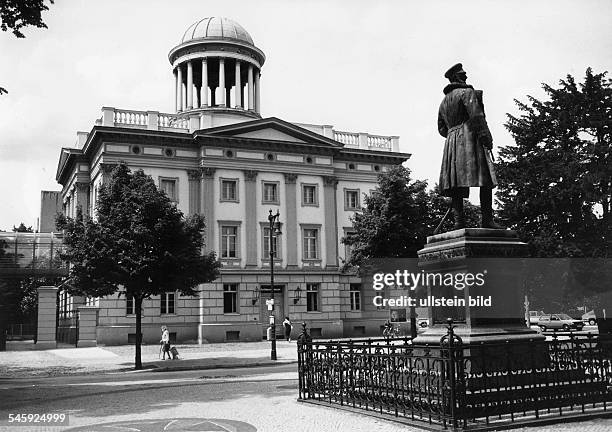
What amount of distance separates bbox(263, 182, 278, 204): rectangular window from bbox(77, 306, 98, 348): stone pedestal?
42.0 feet

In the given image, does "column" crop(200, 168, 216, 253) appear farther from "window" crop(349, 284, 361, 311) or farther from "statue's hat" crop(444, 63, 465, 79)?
"statue's hat" crop(444, 63, 465, 79)

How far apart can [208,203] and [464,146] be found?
3168 cm

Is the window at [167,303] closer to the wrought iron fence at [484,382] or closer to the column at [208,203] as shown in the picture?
the column at [208,203]

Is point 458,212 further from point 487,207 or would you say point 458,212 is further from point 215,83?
point 215,83

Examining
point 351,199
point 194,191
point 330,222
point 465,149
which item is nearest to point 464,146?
point 465,149

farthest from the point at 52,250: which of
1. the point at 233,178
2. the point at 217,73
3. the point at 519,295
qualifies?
the point at 519,295

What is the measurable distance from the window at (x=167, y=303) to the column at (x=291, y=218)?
7.91 metres

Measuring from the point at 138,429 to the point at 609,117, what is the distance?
84.6 ft

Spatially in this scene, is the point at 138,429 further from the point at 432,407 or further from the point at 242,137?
the point at 242,137

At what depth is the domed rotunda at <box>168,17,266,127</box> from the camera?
47188 millimetres

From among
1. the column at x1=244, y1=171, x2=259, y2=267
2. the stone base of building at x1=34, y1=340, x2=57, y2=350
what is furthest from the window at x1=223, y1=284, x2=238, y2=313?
the stone base of building at x1=34, y1=340, x2=57, y2=350

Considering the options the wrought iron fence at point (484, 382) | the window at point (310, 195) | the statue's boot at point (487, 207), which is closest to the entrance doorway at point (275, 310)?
the window at point (310, 195)

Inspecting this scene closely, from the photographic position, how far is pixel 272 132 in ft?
143

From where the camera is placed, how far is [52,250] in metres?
40.9
